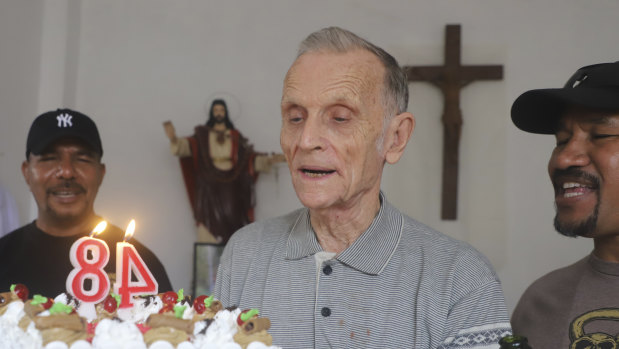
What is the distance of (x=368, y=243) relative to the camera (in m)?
1.47

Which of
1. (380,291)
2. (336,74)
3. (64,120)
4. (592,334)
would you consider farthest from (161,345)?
(64,120)

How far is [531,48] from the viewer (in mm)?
4016

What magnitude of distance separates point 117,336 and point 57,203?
53.0 inches

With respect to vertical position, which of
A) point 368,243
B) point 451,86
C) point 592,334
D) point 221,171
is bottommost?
point 592,334

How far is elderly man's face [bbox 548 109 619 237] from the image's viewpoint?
4.83 ft

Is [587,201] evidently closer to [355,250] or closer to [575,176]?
[575,176]

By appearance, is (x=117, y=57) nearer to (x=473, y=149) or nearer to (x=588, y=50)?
(x=473, y=149)

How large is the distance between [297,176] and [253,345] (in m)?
0.52

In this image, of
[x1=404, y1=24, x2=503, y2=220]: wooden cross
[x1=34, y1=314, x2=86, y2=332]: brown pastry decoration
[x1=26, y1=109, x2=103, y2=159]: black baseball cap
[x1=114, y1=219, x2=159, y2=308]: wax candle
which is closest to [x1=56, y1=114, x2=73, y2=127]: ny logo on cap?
[x1=26, y1=109, x2=103, y2=159]: black baseball cap

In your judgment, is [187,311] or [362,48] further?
[362,48]

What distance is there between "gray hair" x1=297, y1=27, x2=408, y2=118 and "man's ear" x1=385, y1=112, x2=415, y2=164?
0.8 inches

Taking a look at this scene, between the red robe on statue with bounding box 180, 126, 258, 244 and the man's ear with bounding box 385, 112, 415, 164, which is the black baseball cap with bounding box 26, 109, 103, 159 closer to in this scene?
the man's ear with bounding box 385, 112, 415, 164

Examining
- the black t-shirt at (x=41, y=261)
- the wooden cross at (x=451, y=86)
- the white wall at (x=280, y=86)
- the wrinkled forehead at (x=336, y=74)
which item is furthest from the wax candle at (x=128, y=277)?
the wooden cross at (x=451, y=86)

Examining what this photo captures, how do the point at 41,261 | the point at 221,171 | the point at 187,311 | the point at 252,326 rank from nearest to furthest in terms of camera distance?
the point at 252,326, the point at 187,311, the point at 41,261, the point at 221,171
